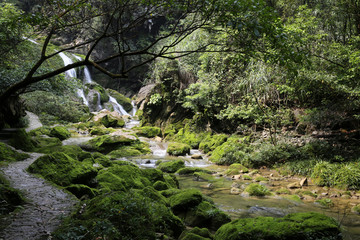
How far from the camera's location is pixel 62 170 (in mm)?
5199

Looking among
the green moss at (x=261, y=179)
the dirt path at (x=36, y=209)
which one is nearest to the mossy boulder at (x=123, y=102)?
the green moss at (x=261, y=179)

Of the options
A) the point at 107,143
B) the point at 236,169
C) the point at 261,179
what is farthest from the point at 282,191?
the point at 107,143

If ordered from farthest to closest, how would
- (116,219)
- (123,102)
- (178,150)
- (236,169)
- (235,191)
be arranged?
(123,102) < (178,150) < (236,169) < (235,191) < (116,219)

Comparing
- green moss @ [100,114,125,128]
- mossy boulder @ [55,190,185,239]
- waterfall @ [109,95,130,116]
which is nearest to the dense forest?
mossy boulder @ [55,190,185,239]

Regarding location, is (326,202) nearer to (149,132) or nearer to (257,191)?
(257,191)

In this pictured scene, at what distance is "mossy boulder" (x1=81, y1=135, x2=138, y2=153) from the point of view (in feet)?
48.7

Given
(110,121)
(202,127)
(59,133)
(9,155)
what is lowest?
(202,127)

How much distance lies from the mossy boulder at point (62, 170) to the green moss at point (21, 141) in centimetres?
417

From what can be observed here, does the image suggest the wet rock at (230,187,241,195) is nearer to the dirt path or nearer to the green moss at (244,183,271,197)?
the green moss at (244,183,271,197)

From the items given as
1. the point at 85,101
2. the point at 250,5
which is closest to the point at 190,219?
the point at 250,5

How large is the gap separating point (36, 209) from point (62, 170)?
70.3 inches

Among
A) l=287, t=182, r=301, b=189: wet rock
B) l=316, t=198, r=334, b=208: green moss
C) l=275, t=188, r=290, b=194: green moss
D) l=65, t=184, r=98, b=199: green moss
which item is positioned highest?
l=65, t=184, r=98, b=199: green moss

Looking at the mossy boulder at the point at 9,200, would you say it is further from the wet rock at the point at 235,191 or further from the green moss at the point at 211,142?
the green moss at the point at 211,142

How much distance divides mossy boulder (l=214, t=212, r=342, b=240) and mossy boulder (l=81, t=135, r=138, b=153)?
12285mm
